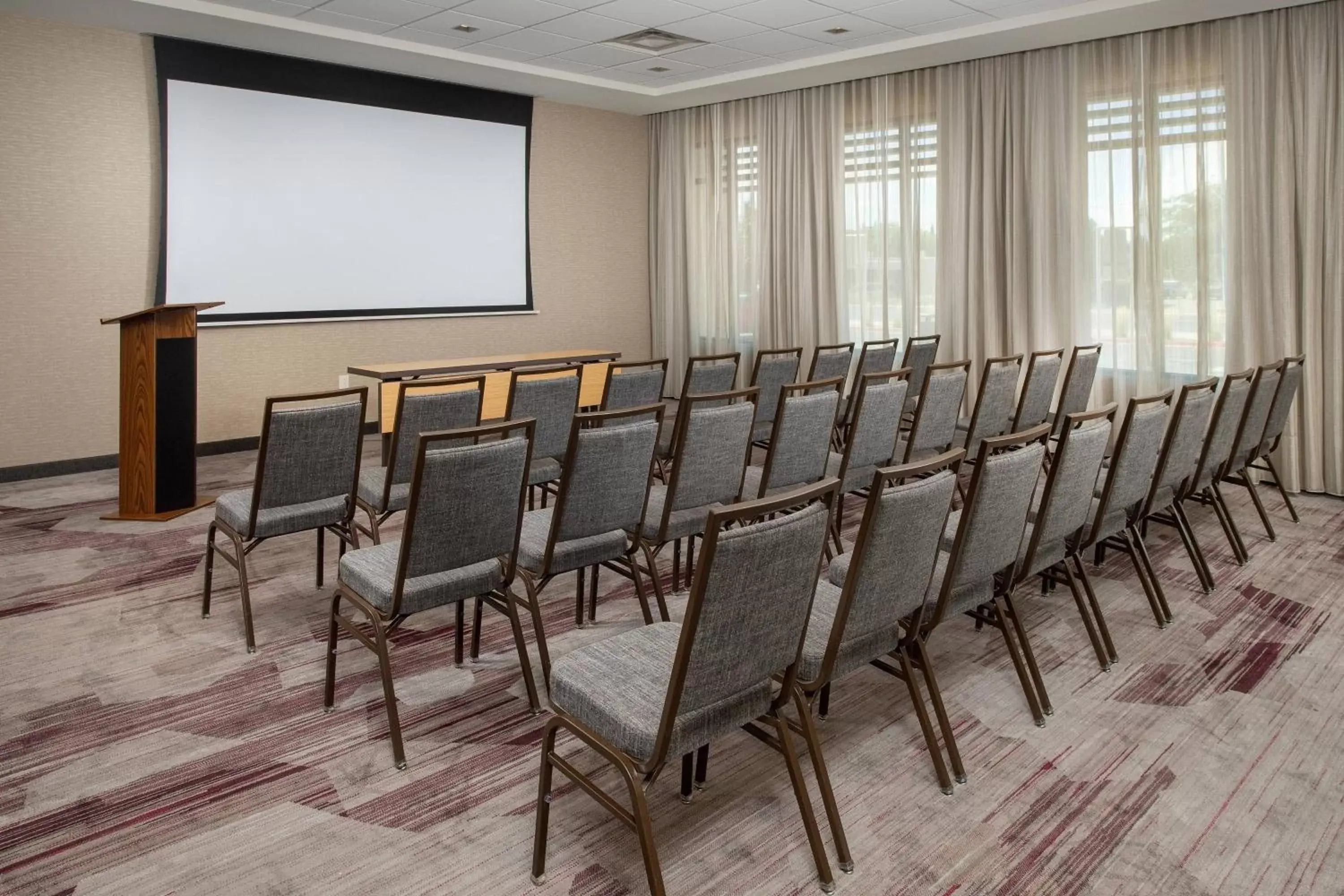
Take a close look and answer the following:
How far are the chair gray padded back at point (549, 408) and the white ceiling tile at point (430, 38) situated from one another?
381 centimetres

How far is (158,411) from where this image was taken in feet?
18.1

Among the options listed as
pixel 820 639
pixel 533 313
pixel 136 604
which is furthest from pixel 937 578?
pixel 533 313

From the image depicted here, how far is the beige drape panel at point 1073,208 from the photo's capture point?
6246 mm

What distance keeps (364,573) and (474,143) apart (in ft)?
23.1

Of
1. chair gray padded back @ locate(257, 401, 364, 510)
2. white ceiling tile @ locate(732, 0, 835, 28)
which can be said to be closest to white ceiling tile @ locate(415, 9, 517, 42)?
white ceiling tile @ locate(732, 0, 835, 28)

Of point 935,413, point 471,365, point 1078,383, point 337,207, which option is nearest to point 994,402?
point 935,413

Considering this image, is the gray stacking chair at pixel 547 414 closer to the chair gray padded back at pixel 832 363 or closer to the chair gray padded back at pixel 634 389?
the chair gray padded back at pixel 634 389

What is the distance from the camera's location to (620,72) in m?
8.66

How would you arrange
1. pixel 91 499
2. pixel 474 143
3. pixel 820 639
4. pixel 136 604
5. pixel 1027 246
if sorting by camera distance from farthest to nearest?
pixel 474 143
pixel 1027 246
pixel 91 499
pixel 136 604
pixel 820 639

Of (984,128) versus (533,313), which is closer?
(984,128)

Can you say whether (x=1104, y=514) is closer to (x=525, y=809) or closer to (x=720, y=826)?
(x=720, y=826)

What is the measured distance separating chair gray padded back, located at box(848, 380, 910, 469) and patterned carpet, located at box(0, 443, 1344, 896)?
1.00 m

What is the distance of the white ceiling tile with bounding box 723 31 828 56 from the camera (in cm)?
735

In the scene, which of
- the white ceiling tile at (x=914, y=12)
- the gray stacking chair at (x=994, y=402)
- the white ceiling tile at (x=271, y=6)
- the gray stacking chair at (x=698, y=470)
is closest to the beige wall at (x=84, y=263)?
the white ceiling tile at (x=271, y=6)
